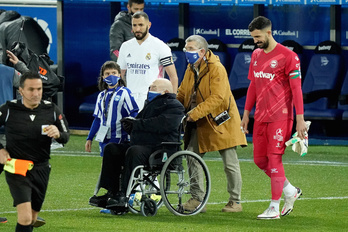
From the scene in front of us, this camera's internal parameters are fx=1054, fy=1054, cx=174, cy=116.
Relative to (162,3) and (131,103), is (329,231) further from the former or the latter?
(162,3)

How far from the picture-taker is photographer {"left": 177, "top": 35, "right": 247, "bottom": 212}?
412 inches

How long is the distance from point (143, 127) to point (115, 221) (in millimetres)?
952

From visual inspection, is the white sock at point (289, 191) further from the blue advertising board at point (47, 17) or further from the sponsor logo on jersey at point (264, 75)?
the blue advertising board at point (47, 17)

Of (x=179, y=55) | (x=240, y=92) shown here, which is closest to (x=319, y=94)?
(x=240, y=92)

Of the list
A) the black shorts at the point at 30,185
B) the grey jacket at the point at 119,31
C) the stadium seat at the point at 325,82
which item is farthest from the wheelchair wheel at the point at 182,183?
the stadium seat at the point at 325,82

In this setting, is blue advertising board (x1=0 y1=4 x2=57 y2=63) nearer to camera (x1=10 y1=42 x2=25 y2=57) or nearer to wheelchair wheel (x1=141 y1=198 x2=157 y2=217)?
camera (x1=10 y1=42 x2=25 y2=57)

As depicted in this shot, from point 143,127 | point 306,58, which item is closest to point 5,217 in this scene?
point 143,127

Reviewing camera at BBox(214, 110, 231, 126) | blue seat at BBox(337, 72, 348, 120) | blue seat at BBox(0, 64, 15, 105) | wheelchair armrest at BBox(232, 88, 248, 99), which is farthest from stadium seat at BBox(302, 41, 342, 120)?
blue seat at BBox(0, 64, 15, 105)

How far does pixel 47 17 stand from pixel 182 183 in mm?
11043

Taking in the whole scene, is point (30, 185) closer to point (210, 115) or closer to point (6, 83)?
point (6, 83)

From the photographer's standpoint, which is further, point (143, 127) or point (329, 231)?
point (143, 127)

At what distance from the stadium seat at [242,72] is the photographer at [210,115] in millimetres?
7908

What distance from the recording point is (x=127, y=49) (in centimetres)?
1223

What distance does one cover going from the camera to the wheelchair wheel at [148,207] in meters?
10.2
